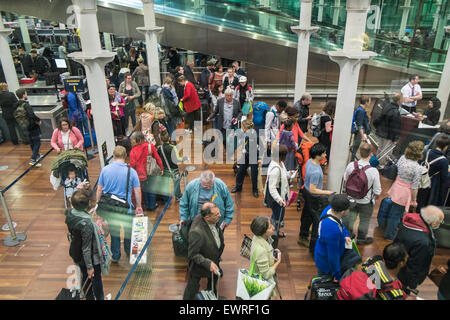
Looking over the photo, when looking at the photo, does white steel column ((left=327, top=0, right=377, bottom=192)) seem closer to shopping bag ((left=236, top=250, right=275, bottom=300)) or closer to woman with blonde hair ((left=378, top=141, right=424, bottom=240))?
woman with blonde hair ((left=378, top=141, right=424, bottom=240))

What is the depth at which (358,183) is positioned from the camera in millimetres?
4727

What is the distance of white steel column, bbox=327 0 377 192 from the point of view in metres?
5.36

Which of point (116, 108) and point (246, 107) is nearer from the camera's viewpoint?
point (246, 107)

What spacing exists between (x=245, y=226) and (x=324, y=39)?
31.7ft

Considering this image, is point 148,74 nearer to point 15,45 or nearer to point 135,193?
point 135,193

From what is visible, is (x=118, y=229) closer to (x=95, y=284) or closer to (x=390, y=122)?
(x=95, y=284)

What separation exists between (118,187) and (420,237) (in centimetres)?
366

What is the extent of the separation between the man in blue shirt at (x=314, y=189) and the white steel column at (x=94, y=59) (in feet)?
11.4

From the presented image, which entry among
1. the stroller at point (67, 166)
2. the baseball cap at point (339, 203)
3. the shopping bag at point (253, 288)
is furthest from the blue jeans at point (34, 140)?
the baseball cap at point (339, 203)

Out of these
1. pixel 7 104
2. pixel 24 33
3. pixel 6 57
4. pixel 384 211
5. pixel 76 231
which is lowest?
pixel 384 211

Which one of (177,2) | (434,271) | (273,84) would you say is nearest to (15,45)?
(177,2)

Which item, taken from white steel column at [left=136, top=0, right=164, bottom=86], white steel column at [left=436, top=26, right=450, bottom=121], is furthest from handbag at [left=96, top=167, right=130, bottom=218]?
white steel column at [left=436, top=26, right=450, bottom=121]

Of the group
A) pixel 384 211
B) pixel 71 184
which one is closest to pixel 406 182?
pixel 384 211

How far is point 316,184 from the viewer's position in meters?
4.78
